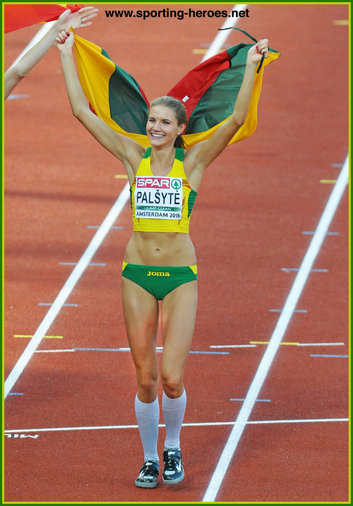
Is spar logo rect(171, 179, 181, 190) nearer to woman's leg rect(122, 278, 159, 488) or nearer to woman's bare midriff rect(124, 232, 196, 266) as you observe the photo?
woman's bare midriff rect(124, 232, 196, 266)

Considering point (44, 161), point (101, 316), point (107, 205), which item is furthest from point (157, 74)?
point (101, 316)

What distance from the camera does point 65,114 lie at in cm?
1443

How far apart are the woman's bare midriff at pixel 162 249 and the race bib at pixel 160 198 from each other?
117 mm

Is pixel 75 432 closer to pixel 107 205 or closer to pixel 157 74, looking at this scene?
pixel 107 205

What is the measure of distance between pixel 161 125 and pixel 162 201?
45 centimetres

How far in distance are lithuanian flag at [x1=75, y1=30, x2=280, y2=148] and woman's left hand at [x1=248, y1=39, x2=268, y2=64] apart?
0.66m

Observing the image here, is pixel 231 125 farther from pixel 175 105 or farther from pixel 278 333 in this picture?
pixel 278 333

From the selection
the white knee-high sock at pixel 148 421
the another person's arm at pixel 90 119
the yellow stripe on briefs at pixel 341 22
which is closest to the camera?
the another person's arm at pixel 90 119

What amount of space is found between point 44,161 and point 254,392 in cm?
582

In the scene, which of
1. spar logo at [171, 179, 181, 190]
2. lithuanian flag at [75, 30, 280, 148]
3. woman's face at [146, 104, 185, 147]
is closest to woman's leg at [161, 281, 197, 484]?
spar logo at [171, 179, 181, 190]

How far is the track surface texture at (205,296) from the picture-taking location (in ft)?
22.8

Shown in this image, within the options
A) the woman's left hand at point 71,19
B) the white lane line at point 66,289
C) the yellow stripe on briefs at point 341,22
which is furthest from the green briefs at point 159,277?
the yellow stripe on briefs at point 341,22

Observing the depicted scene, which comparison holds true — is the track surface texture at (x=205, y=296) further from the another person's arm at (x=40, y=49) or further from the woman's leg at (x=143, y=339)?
the another person's arm at (x=40, y=49)

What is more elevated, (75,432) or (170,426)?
(170,426)
